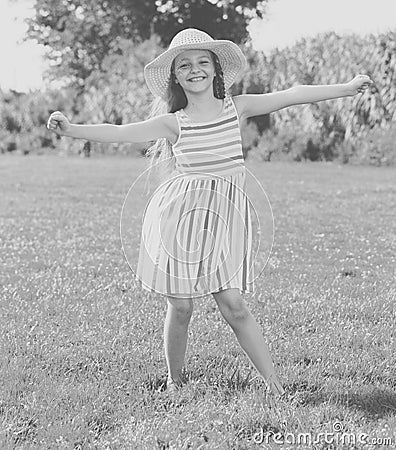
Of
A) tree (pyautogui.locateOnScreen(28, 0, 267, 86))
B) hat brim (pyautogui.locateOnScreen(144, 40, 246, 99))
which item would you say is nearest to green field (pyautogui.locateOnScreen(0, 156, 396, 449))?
hat brim (pyautogui.locateOnScreen(144, 40, 246, 99))

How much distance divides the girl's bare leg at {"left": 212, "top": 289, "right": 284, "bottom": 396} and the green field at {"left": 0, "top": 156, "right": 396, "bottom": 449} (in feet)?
0.32

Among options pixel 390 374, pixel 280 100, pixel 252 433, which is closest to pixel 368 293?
pixel 390 374

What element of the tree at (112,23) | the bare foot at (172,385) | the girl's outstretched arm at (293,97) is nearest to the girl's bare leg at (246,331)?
the bare foot at (172,385)

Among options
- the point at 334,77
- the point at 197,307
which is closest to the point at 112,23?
the point at 334,77

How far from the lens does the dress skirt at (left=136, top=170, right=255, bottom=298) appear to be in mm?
3357

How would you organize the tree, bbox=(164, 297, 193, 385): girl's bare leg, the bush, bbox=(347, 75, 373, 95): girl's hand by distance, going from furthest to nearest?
the tree < the bush < bbox=(347, 75, 373, 95): girl's hand < bbox=(164, 297, 193, 385): girl's bare leg

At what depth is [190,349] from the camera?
3.89 meters

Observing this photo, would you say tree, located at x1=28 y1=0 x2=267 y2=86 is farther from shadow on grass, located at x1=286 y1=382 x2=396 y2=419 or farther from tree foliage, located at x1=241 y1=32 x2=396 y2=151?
shadow on grass, located at x1=286 y1=382 x2=396 y2=419

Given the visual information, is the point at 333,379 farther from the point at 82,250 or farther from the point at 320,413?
the point at 82,250

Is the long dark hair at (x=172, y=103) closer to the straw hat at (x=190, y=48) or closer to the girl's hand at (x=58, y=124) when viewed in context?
the straw hat at (x=190, y=48)

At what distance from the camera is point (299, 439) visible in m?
2.85

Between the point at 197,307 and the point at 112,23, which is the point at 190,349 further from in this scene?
the point at 112,23

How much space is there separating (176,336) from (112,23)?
30.0 meters

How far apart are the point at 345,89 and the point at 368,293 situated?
1.79m
